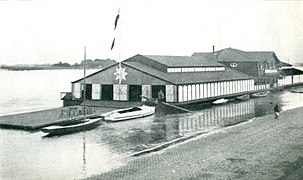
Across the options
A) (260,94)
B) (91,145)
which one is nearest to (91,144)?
(91,145)

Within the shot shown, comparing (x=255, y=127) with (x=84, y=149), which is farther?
(x=255, y=127)

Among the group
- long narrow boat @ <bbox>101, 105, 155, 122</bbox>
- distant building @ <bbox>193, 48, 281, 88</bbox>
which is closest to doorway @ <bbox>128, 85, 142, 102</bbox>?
long narrow boat @ <bbox>101, 105, 155, 122</bbox>

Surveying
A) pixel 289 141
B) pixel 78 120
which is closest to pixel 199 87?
pixel 78 120

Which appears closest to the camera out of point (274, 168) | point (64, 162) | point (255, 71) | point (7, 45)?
point (274, 168)

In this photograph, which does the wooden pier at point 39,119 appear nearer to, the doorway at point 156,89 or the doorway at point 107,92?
the doorway at point 107,92

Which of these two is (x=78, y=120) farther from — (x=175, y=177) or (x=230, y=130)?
(x=175, y=177)

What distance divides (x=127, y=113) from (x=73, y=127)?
6367 mm

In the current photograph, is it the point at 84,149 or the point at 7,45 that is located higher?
the point at 7,45

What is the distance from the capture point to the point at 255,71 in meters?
57.3

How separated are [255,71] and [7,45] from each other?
47.8 metres

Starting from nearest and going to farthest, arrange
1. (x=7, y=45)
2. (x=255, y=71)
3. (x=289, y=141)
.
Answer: (x=7, y=45), (x=289, y=141), (x=255, y=71)

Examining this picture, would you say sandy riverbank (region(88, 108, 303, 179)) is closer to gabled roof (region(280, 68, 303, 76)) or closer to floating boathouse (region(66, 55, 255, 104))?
floating boathouse (region(66, 55, 255, 104))

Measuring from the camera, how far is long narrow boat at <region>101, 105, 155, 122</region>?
91.3 ft

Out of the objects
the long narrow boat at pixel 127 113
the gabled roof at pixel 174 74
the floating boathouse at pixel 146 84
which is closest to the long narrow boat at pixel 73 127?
the long narrow boat at pixel 127 113
